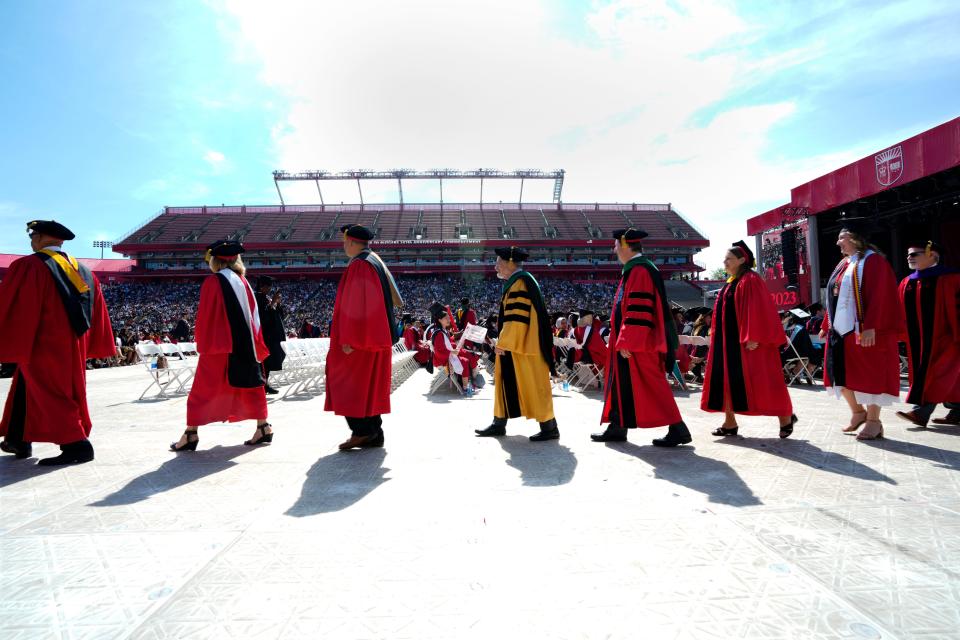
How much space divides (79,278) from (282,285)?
4556 cm

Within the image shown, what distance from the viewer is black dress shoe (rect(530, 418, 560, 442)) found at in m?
4.26

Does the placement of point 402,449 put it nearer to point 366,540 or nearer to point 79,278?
point 366,540

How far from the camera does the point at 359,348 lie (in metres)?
4.00

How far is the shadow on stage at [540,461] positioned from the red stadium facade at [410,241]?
4398 cm

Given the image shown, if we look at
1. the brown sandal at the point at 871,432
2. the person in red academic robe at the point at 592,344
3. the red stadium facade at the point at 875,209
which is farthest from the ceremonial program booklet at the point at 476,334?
the red stadium facade at the point at 875,209

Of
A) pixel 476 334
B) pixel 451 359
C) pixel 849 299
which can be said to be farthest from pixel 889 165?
pixel 451 359

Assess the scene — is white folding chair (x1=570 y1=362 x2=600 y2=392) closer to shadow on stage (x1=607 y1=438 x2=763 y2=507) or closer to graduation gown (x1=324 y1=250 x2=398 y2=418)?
shadow on stage (x1=607 y1=438 x2=763 y2=507)

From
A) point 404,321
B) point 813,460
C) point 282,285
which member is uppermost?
point 282,285

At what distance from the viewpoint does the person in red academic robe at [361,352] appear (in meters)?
3.98

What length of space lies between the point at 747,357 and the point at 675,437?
105 centimetres

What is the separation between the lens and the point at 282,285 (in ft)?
153

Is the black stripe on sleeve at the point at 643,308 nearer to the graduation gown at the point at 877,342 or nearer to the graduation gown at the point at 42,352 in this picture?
the graduation gown at the point at 877,342

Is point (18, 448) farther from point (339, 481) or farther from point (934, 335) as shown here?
point (934, 335)

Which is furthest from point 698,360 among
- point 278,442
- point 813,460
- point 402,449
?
point 278,442
